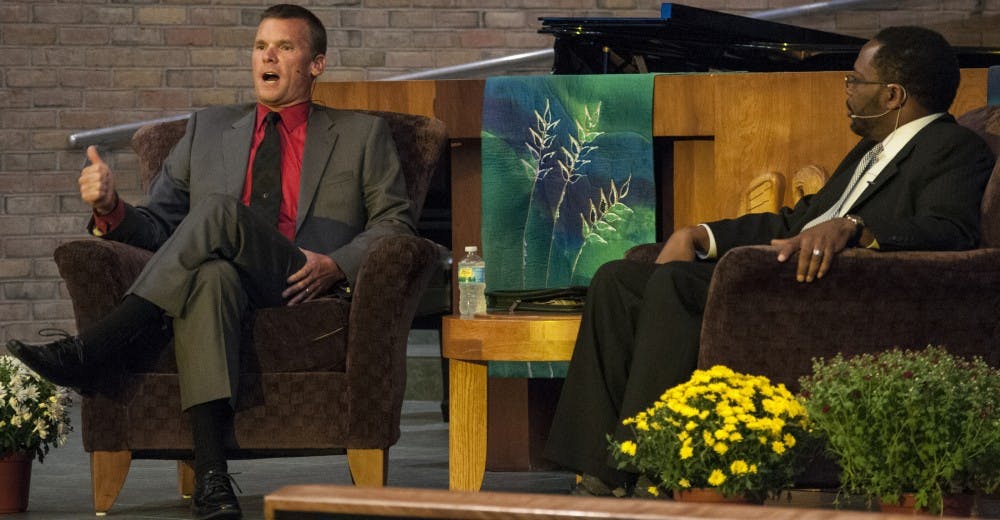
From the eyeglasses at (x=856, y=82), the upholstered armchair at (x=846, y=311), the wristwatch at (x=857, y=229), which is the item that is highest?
the eyeglasses at (x=856, y=82)

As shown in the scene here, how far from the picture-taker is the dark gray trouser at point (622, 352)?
274 centimetres

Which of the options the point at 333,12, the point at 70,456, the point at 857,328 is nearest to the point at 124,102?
the point at 333,12

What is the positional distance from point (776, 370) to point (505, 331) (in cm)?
66

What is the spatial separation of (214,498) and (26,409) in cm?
54

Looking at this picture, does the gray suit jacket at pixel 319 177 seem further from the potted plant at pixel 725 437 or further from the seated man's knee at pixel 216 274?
the potted plant at pixel 725 437

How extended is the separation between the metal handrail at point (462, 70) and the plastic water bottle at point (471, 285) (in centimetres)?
258

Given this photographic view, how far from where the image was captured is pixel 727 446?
7.40ft

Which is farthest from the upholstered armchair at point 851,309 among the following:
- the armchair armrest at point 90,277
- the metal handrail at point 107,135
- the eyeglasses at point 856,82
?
the metal handrail at point 107,135

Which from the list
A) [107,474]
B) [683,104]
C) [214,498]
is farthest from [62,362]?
[683,104]

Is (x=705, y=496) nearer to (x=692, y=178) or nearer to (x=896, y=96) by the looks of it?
(x=896, y=96)

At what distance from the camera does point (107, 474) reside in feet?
10.4

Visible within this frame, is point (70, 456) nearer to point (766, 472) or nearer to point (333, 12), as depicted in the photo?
point (333, 12)

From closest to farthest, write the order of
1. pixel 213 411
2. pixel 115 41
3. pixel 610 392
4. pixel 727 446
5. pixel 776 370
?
1. pixel 727 446
2. pixel 776 370
3. pixel 610 392
4. pixel 213 411
5. pixel 115 41

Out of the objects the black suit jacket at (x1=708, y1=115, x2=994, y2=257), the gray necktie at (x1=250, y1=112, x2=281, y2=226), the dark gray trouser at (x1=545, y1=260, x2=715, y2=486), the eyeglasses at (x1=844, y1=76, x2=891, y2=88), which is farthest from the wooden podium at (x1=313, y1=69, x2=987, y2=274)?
the dark gray trouser at (x1=545, y1=260, x2=715, y2=486)
